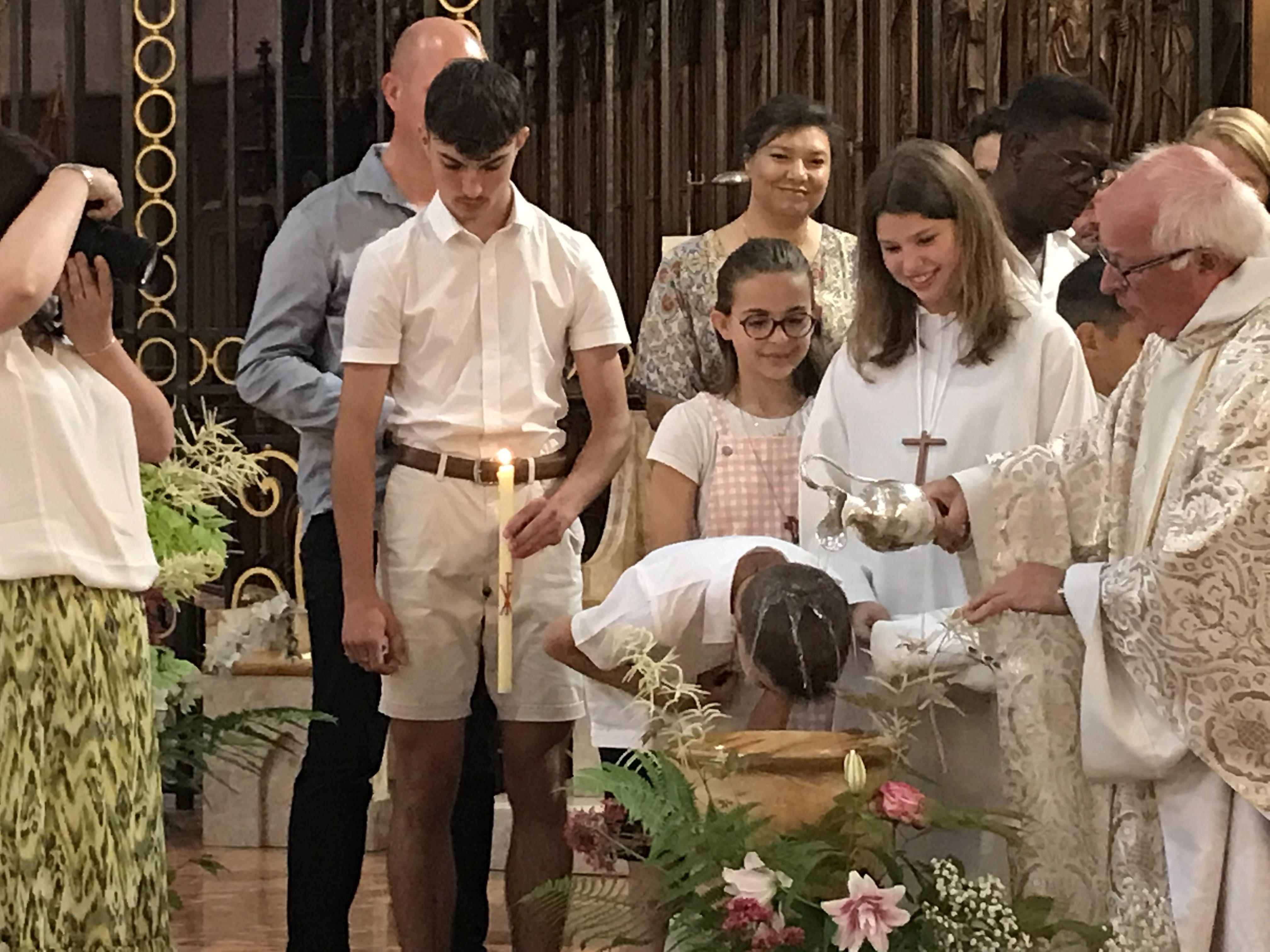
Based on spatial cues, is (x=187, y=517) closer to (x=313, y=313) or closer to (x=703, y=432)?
(x=313, y=313)

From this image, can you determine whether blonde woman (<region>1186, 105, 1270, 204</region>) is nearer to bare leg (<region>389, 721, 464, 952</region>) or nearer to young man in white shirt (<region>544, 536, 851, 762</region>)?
young man in white shirt (<region>544, 536, 851, 762</region>)

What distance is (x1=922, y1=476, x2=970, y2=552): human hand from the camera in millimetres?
3387

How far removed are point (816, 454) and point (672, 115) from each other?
405cm

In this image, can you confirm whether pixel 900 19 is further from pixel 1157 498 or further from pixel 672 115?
pixel 1157 498

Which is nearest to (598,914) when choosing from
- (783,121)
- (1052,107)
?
(783,121)

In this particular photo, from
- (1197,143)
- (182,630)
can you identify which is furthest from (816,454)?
(182,630)

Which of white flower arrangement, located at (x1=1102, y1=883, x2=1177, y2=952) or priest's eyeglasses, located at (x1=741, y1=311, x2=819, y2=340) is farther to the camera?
priest's eyeglasses, located at (x1=741, y1=311, x2=819, y2=340)

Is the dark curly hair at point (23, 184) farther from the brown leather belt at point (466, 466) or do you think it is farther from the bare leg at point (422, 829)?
the bare leg at point (422, 829)

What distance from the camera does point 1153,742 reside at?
304cm

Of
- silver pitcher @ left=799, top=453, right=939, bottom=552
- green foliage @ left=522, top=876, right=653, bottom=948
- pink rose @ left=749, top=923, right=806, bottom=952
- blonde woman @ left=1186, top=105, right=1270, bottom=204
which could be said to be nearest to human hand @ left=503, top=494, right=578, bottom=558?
silver pitcher @ left=799, top=453, right=939, bottom=552

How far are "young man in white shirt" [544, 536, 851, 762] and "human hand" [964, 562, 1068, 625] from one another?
0.22m

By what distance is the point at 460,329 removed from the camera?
12.6ft

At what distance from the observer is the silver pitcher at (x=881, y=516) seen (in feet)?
10.7

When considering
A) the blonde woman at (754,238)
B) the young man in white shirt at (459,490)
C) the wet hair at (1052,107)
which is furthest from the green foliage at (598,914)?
the wet hair at (1052,107)
